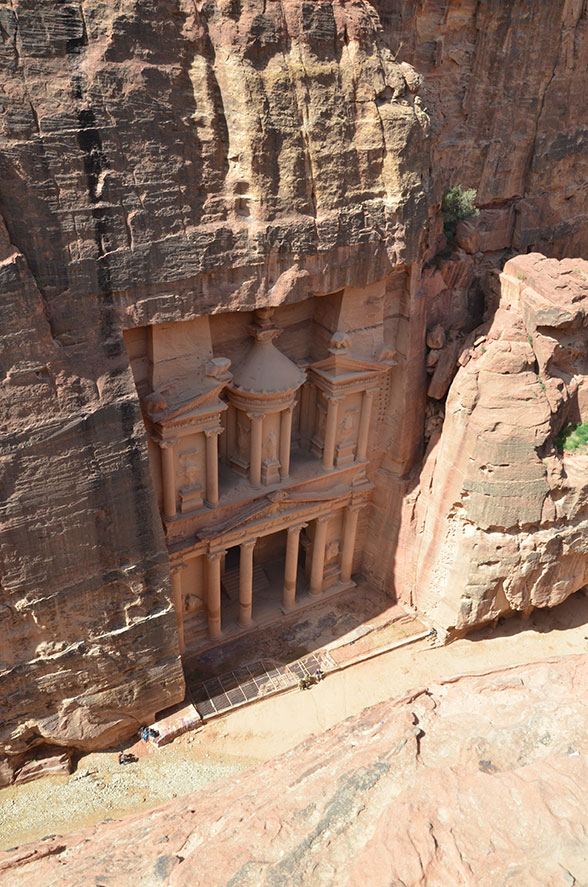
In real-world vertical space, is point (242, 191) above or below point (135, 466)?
above

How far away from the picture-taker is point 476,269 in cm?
1806

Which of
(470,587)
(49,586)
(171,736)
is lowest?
(171,736)

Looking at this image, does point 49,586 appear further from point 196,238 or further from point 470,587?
point 470,587

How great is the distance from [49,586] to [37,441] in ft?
8.99

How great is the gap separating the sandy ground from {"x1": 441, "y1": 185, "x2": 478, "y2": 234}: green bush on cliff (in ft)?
33.0

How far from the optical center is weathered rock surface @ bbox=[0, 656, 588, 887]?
5914mm

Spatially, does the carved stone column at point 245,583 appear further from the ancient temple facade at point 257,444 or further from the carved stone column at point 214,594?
the carved stone column at point 214,594

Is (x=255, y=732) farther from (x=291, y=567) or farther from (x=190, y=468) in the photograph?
Answer: (x=190, y=468)

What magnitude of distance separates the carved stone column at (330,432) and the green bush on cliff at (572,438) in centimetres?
500

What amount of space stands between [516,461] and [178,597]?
8141mm

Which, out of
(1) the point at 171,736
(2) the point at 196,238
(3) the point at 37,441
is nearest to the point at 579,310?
(2) the point at 196,238

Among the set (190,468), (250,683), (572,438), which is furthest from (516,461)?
(250,683)

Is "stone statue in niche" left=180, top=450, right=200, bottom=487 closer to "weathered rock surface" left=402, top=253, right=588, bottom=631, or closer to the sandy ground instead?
the sandy ground

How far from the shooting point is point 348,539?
18.9 m
